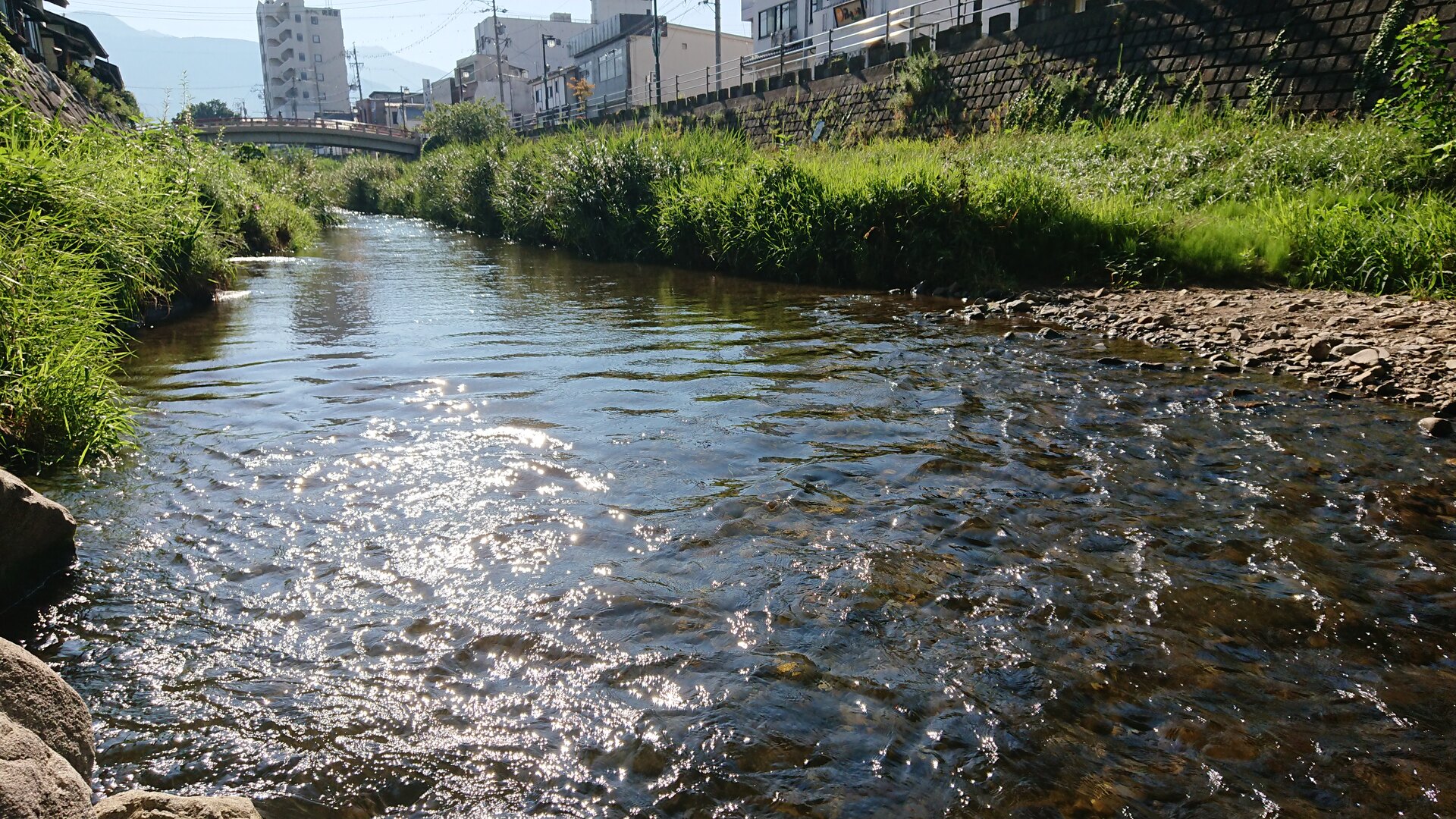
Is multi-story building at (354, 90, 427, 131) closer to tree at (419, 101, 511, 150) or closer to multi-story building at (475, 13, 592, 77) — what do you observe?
multi-story building at (475, 13, 592, 77)

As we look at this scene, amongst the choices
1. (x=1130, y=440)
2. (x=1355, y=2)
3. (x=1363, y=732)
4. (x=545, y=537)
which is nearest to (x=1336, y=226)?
(x=1130, y=440)

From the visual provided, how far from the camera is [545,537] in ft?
14.0

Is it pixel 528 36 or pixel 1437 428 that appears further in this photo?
pixel 528 36

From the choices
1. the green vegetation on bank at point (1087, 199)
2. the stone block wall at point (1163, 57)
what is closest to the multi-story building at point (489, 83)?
the stone block wall at point (1163, 57)

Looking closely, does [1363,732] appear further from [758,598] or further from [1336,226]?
[1336,226]

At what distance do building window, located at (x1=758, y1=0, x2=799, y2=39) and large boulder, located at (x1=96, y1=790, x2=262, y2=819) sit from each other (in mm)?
49925

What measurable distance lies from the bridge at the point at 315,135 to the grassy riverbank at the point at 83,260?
51990 millimetres

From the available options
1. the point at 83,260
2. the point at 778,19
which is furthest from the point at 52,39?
the point at 778,19

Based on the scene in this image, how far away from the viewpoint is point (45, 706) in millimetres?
2113

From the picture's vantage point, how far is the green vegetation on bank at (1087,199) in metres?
10.2

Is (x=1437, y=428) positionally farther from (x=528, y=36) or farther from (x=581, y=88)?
(x=528, y=36)

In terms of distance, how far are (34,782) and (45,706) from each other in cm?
55

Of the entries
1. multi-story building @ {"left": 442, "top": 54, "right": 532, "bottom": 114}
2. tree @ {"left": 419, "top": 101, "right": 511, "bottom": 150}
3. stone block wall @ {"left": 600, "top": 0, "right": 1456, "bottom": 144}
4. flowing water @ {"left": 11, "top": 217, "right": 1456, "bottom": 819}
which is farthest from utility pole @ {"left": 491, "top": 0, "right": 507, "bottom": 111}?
flowing water @ {"left": 11, "top": 217, "right": 1456, "bottom": 819}

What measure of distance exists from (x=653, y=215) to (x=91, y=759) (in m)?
15.6
